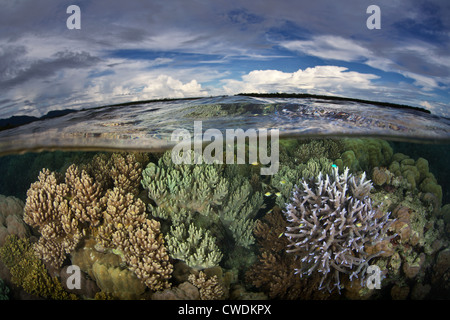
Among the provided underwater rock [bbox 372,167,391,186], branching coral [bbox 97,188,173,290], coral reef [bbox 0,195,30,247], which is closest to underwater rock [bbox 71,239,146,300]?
branching coral [bbox 97,188,173,290]

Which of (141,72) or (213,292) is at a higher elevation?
(141,72)

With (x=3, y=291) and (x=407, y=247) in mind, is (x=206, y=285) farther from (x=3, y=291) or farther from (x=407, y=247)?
(x=3, y=291)

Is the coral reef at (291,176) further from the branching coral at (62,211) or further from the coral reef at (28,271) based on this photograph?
the coral reef at (28,271)

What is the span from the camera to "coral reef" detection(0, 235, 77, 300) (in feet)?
19.9

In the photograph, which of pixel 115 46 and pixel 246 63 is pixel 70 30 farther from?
pixel 246 63

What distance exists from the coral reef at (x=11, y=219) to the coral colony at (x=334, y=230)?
25.0ft

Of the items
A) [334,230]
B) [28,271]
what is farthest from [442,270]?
[28,271]

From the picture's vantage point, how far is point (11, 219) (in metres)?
7.01

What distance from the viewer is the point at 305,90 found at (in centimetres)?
766

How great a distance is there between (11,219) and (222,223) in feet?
20.9

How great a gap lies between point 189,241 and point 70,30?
562cm

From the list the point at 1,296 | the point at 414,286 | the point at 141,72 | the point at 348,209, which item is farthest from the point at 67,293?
the point at 414,286

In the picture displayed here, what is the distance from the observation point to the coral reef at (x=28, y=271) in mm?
6062

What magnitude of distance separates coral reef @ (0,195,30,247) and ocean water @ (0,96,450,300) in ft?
0.11
